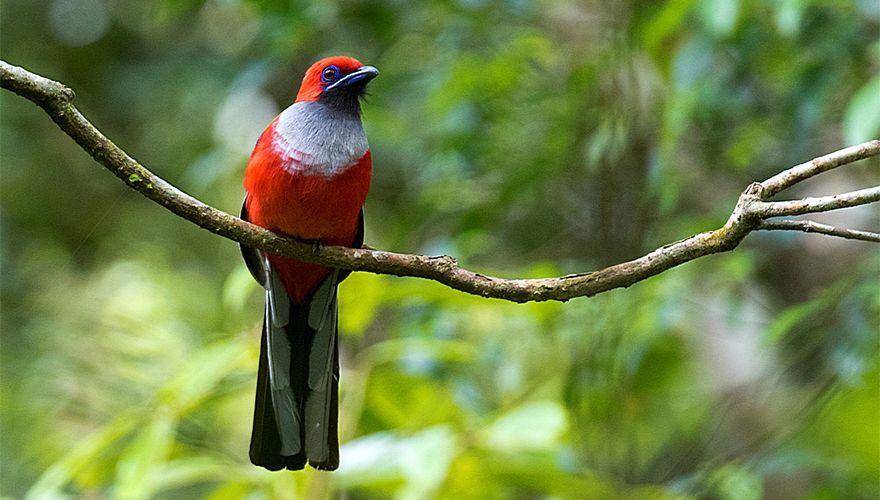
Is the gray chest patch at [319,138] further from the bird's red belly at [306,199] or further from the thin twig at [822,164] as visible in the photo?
the thin twig at [822,164]

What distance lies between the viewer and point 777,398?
5.31 meters

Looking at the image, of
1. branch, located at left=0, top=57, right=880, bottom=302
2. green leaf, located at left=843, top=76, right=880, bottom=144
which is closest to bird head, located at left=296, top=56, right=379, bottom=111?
branch, located at left=0, top=57, right=880, bottom=302

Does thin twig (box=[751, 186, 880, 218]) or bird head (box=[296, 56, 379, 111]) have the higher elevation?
bird head (box=[296, 56, 379, 111])

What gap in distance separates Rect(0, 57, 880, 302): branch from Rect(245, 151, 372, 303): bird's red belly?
17.3 inches

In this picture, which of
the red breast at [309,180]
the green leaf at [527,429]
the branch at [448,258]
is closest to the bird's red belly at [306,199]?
Answer: the red breast at [309,180]

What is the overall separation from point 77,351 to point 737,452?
11.0 feet

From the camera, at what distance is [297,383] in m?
3.12

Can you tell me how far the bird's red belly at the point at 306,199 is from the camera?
2914mm

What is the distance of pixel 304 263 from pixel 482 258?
3.03m

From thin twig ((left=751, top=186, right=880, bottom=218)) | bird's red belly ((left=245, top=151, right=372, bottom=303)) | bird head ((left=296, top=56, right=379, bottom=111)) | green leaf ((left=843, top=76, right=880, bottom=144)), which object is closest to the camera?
thin twig ((left=751, top=186, right=880, bottom=218))

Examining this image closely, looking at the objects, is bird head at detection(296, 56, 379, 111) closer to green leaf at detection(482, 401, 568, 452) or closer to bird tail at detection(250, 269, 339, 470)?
bird tail at detection(250, 269, 339, 470)

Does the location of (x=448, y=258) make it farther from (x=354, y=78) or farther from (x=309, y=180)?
(x=354, y=78)

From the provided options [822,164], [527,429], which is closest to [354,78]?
[527,429]

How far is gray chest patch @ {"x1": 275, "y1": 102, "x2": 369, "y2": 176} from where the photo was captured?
3.01 meters
